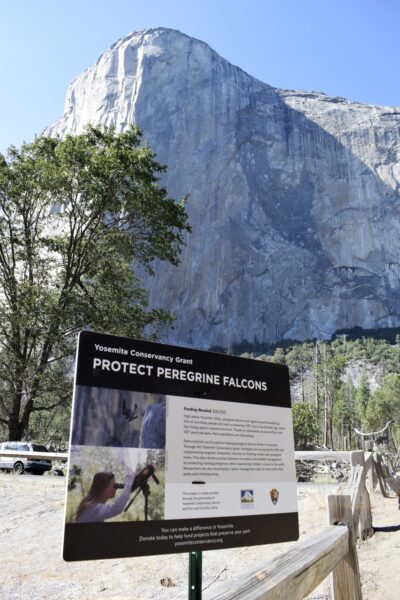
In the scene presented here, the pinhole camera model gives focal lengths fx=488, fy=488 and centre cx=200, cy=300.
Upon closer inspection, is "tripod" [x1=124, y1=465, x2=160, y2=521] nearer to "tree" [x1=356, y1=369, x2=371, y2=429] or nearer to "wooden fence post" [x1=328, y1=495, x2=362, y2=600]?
"wooden fence post" [x1=328, y1=495, x2=362, y2=600]

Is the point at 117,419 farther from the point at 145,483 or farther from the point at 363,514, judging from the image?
the point at 363,514

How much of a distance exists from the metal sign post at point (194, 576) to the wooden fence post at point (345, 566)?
73.5 inches

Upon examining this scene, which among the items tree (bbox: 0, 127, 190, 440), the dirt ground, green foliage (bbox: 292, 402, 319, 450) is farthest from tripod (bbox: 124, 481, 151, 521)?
green foliage (bbox: 292, 402, 319, 450)

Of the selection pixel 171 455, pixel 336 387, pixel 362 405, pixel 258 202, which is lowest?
pixel 171 455

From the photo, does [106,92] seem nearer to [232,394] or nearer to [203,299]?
[203,299]

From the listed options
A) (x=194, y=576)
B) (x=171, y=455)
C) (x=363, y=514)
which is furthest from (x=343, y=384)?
(x=171, y=455)

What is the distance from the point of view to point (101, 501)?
182cm

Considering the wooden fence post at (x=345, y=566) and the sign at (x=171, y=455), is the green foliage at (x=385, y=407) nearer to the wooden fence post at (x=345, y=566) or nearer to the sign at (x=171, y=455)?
the wooden fence post at (x=345, y=566)

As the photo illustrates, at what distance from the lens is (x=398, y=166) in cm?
12112

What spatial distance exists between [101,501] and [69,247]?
18197mm

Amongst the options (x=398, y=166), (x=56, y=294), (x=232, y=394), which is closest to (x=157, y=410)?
(x=232, y=394)

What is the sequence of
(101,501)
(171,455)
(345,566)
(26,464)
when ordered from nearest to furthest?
1. (101,501)
2. (171,455)
3. (345,566)
4. (26,464)

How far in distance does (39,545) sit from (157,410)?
607 cm

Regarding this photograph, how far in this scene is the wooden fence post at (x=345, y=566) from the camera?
3600 mm
